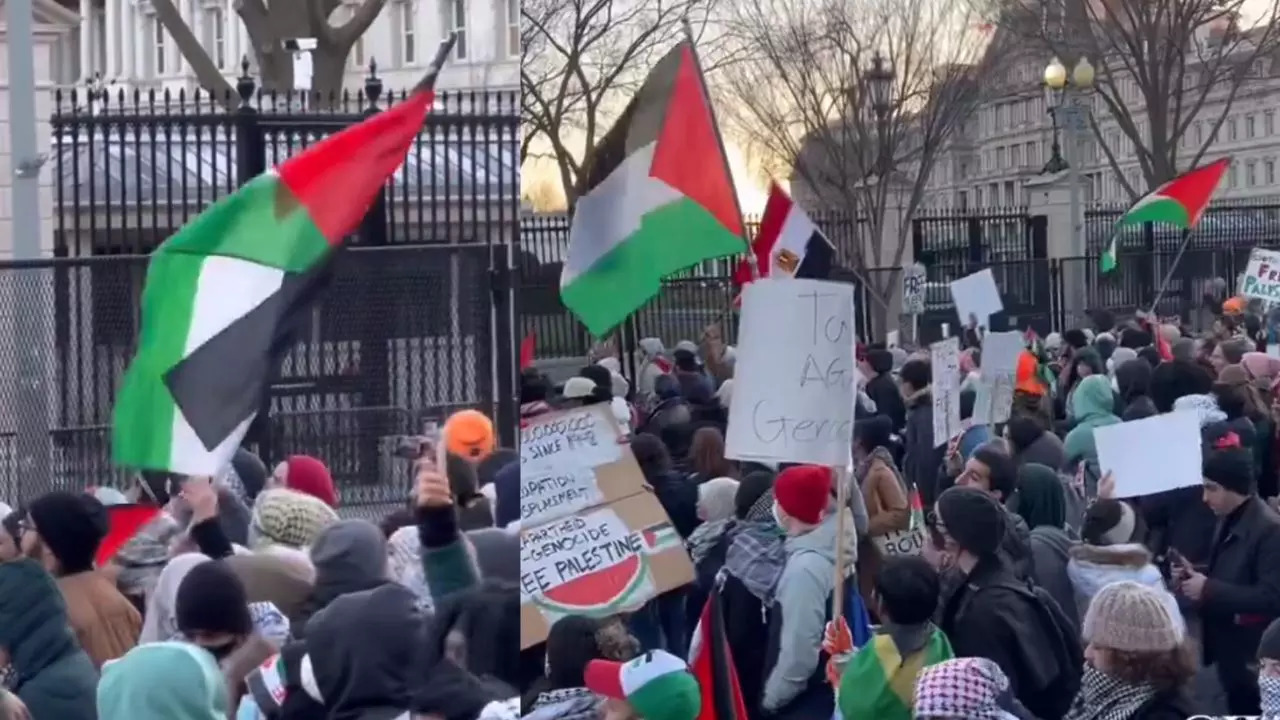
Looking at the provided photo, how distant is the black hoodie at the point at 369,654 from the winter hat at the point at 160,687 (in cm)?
26

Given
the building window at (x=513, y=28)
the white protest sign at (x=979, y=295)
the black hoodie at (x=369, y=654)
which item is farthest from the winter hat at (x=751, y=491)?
the white protest sign at (x=979, y=295)

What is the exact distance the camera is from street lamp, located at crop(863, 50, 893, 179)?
57.2 feet

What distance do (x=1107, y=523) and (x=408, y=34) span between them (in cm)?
309

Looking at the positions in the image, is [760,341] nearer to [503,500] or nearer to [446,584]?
[503,500]

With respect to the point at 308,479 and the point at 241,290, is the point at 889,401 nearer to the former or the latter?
the point at 308,479

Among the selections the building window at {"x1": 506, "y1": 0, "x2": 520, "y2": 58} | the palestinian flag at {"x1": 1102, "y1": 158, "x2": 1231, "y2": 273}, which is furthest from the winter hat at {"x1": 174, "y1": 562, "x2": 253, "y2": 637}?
the palestinian flag at {"x1": 1102, "y1": 158, "x2": 1231, "y2": 273}

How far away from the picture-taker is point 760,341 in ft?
20.1

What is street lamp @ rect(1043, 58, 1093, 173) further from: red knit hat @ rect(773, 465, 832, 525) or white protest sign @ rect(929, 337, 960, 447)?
red knit hat @ rect(773, 465, 832, 525)

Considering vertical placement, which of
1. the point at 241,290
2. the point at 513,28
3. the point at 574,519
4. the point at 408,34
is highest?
the point at 408,34

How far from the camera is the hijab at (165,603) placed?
5570 mm

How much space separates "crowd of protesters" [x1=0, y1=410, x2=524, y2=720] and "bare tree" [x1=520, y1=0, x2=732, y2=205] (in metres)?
0.85

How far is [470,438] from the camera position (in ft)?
19.7

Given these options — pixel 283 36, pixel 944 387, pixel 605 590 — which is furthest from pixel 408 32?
pixel 944 387

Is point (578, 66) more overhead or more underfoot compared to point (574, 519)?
more overhead
